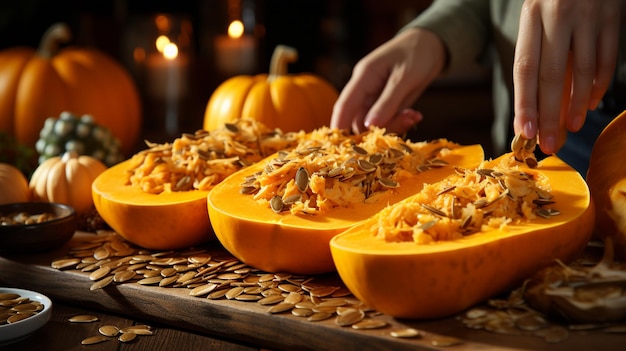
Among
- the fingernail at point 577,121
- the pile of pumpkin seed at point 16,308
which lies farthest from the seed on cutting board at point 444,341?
the pile of pumpkin seed at point 16,308

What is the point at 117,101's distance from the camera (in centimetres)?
244

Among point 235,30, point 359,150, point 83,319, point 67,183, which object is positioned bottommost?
point 83,319

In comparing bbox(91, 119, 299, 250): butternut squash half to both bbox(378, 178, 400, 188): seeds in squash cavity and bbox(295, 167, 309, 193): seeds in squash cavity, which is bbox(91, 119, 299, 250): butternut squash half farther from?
bbox(378, 178, 400, 188): seeds in squash cavity

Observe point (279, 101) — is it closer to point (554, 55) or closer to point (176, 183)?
point (176, 183)

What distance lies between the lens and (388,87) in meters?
1.58

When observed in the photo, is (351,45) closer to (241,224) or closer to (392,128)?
(392,128)

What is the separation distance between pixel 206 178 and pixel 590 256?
64cm

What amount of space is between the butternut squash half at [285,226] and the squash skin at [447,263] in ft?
0.27

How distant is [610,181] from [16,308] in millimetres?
895

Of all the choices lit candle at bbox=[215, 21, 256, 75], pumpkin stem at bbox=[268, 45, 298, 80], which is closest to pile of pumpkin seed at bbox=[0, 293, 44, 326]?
pumpkin stem at bbox=[268, 45, 298, 80]

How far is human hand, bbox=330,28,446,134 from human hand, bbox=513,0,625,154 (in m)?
0.47

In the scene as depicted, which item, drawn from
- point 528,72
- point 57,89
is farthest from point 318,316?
point 57,89

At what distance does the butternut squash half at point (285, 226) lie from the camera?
3.46 ft

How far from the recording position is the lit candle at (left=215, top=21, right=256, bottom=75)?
3.15m
